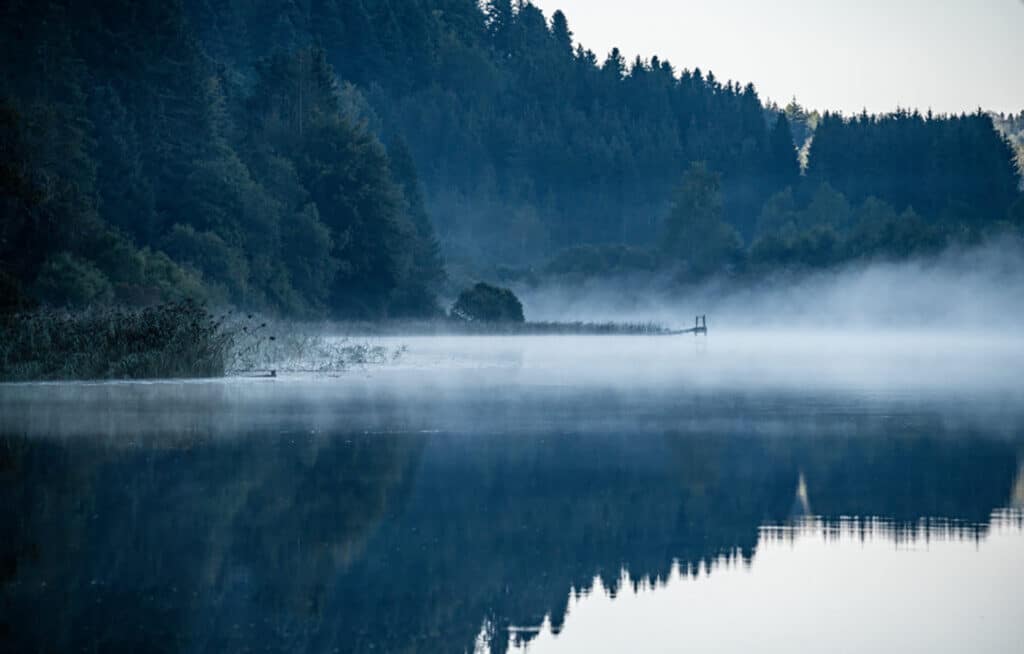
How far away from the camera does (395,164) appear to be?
10506 centimetres

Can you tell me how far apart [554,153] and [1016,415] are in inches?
5513

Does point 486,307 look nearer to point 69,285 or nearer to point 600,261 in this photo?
point 69,285

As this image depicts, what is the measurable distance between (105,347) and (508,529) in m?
22.3

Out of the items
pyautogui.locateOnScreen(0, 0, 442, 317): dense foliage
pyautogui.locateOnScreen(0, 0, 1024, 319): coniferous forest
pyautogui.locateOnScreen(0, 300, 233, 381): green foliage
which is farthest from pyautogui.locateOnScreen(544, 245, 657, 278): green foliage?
pyautogui.locateOnScreen(0, 300, 233, 381): green foliage

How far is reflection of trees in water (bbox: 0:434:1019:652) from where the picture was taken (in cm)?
932

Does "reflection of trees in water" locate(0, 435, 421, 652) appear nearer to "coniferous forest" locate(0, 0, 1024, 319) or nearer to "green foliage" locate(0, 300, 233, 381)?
"green foliage" locate(0, 300, 233, 381)

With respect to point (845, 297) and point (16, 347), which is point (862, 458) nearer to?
point (16, 347)

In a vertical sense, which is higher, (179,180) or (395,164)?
(395,164)

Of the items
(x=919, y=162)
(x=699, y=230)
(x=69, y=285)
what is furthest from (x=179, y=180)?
(x=919, y=162)

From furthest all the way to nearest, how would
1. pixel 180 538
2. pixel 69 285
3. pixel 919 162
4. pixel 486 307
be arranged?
pixel 919 162
pixel 486 307
pixel 69 285
pixel 180 538

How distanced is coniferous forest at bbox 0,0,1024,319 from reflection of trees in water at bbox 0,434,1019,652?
20.5 m

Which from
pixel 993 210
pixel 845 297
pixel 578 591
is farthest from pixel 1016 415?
pixel 993 210

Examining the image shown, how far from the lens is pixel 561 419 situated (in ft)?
78.3

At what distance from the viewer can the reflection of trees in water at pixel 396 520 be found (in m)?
9.32
